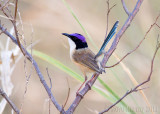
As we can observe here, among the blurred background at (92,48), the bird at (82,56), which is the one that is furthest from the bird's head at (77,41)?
the blurred background at (92,48)

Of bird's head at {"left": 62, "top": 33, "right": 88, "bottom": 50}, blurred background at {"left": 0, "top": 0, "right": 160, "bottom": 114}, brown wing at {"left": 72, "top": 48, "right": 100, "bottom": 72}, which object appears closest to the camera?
brown wing at {"left": 72, "top": 48, "right": 100, "bottom": 72}

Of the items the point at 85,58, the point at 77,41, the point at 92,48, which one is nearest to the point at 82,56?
the point at 85,58

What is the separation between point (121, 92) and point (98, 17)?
4.44 feet

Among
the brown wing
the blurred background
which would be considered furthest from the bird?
the blurred background

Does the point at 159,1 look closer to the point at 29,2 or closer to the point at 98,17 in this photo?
the point at 98,17

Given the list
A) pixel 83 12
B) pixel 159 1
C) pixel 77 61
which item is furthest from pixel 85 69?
pixel 159 1

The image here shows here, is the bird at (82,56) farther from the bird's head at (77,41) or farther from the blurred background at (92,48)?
the blurred background at (92,48)

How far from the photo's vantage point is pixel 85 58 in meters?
3.44

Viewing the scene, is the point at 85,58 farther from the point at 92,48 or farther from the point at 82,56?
the point at 92,48

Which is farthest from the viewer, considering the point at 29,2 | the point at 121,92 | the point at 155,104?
the point at 29,2

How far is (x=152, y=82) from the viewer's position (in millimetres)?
4125

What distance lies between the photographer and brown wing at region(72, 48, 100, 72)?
3.24 metres

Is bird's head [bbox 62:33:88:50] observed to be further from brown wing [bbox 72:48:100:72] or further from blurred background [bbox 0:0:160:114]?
blurred background [bbox 0:0:160:114]

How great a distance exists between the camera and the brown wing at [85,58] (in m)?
3.24
